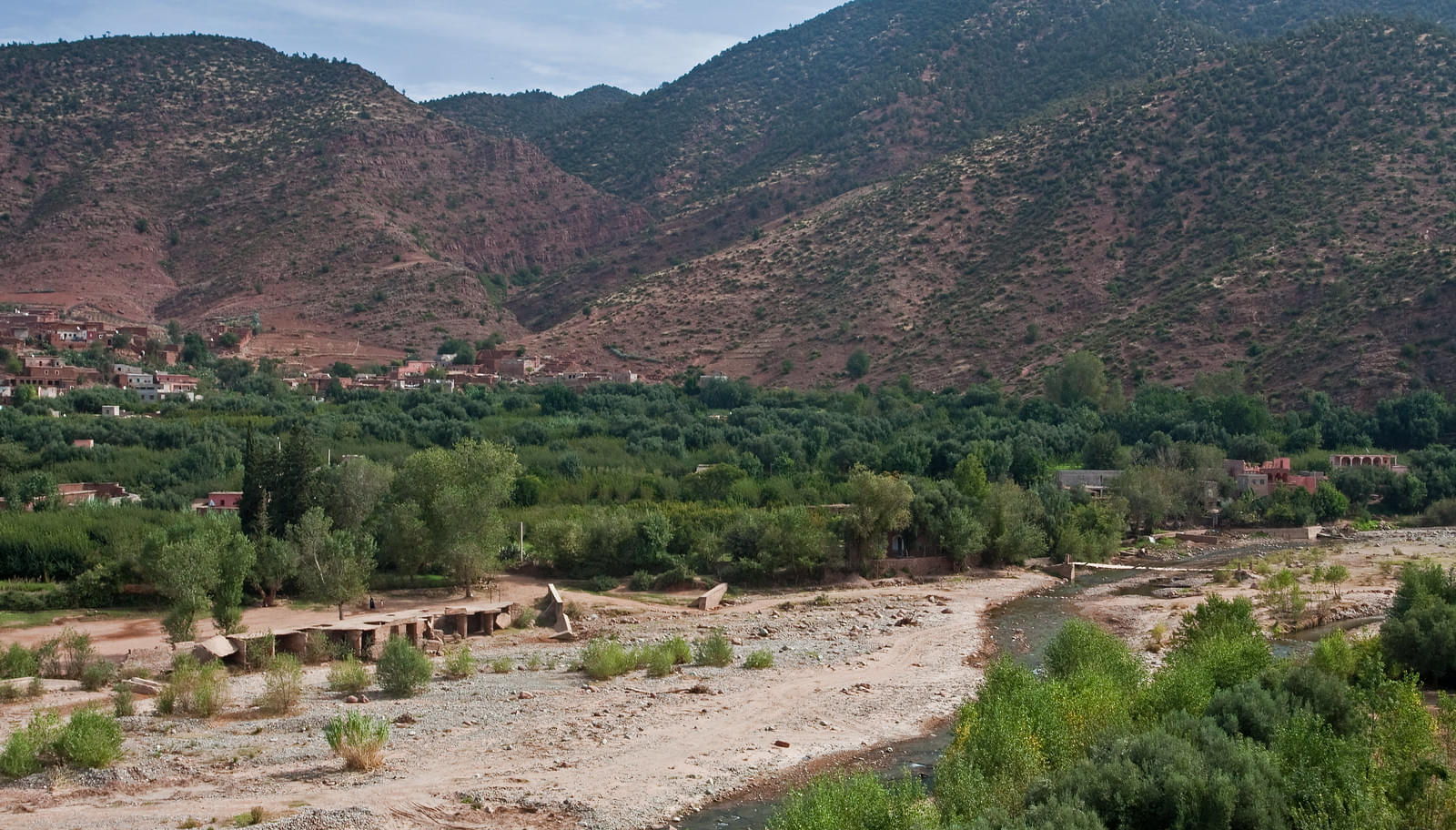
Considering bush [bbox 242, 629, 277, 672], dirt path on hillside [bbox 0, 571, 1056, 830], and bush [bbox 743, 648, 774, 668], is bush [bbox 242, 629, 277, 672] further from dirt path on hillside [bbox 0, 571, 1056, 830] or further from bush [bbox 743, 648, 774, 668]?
bush [bbox 743, 648, 774, 668]

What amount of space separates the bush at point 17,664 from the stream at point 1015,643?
15367 mm

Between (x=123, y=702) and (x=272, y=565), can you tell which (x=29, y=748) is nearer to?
(x=123, y=702)

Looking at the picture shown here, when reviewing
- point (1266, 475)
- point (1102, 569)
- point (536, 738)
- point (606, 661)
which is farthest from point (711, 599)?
point (1266, 475)

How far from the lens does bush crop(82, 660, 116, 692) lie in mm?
23609

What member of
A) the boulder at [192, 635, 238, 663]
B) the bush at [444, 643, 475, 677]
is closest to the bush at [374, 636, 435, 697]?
the bush at [444, 643, 475, 677]

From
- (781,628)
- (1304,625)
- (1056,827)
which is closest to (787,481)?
(781,628)

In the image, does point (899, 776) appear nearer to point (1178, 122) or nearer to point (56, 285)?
point (1178, 122)

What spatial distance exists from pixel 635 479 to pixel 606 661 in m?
26.1

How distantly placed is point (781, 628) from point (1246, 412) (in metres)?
40.7

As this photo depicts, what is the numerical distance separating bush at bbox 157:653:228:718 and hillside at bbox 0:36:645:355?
231ft

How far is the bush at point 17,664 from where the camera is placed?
24.6 m

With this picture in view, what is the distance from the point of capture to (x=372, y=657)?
90.8 feet

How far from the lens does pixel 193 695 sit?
2164cm

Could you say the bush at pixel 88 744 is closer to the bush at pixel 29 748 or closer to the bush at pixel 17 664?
the bush at pixel 29 748
